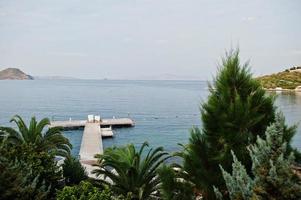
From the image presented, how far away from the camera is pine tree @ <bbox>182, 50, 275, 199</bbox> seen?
26.8 ft

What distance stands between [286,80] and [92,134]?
128 metres

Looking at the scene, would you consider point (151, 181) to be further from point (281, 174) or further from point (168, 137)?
point (168, 137)

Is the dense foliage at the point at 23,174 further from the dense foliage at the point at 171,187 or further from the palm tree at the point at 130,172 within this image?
the dense foliage at the point at 171,187

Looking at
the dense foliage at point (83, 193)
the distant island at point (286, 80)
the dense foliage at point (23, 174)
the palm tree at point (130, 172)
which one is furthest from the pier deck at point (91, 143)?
the distant island at point (286, 80)

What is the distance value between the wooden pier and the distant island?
9546 centimetres

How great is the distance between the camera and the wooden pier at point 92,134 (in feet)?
131

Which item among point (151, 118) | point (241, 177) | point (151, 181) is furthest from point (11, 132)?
point (151, 118)

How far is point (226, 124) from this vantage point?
27.2 ft

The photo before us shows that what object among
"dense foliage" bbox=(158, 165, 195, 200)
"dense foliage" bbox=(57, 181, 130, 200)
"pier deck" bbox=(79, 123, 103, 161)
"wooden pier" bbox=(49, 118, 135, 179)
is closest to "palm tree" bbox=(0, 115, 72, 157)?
"dense foliage" bbox=(57, 181, 130, 200)

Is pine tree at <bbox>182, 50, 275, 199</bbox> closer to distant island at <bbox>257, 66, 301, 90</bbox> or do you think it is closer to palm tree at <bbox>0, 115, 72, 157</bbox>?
palm tree at <bbox>0, 115, 72, 157</bbox>

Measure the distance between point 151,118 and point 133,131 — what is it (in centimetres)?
1998

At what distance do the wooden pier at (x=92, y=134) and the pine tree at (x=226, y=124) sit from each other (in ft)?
83.6

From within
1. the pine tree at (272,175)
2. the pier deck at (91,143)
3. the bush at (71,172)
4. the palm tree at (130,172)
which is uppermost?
the pine tree at (272,175)

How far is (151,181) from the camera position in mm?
16875
